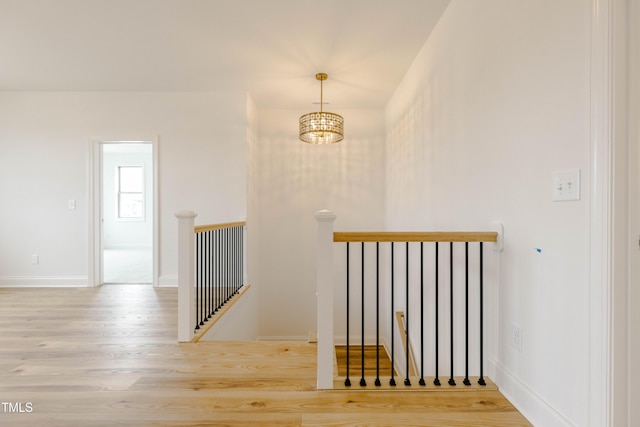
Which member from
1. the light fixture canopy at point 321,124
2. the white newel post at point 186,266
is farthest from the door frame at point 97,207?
the light fixture canopy at point 321,124

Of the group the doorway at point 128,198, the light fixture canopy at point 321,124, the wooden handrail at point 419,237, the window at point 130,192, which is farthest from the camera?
the window at point 130,192

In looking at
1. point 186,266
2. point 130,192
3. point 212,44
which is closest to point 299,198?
point 212,44

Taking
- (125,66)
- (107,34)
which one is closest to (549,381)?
(107,34)

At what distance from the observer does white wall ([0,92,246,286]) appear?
13.5 ft

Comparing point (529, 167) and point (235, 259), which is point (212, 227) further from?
point (529, 167)

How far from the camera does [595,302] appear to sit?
3.97 feet

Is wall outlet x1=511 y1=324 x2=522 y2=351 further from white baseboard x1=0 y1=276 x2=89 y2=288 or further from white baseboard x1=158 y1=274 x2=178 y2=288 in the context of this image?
white baseboard x1=0 y1=276 x2=89 y2=288

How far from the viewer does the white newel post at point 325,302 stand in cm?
183

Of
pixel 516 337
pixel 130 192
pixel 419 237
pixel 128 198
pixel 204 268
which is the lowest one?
pixel 516 337

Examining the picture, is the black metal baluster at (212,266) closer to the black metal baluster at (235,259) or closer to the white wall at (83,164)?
the black metal baluster at (235,259)

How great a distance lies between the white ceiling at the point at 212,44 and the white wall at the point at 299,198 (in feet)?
2.68

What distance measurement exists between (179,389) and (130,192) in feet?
26.7

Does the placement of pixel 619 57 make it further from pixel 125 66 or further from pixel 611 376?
pixel 125 66

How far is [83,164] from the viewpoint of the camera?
4141 mm
